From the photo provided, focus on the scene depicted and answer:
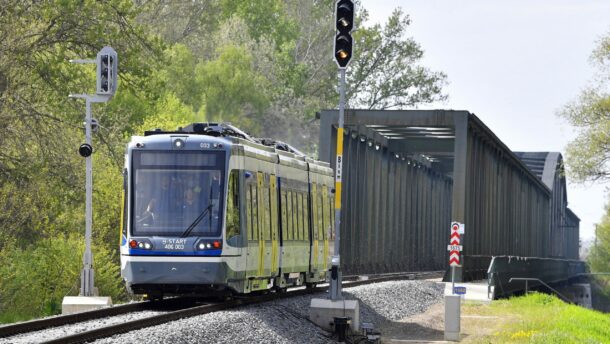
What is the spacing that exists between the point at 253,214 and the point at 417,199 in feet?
148

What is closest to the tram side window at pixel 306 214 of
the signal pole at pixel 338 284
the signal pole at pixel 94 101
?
the signal pole at pixel 94 101

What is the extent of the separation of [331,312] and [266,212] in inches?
117

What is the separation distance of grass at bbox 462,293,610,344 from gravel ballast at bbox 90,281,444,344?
5.92ft

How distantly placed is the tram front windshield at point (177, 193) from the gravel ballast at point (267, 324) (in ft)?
5.46

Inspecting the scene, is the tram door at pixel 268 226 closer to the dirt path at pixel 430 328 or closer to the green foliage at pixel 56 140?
the dirt path at pixel 430 328

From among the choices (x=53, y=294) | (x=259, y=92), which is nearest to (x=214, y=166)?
(x=53, y=294)

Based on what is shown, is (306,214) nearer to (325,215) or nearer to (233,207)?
(325,215)

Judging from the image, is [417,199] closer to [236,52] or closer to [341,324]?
[236,52]

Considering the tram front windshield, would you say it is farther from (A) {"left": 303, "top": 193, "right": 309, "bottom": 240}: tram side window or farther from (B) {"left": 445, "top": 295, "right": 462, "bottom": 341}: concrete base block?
(A) {"left": 303, "top": 193, "right": 309, "bottom": 240}: tram side window

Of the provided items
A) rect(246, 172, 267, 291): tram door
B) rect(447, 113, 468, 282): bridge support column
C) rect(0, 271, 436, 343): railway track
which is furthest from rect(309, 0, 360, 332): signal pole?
rect(447, 113, 468, 282): bridge support column

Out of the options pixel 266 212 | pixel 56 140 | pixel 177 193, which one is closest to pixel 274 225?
pixel 266 212

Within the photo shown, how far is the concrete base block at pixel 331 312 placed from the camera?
23.0 metres

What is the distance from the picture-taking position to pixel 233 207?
23125 millimetres

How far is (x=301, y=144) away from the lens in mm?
94750
